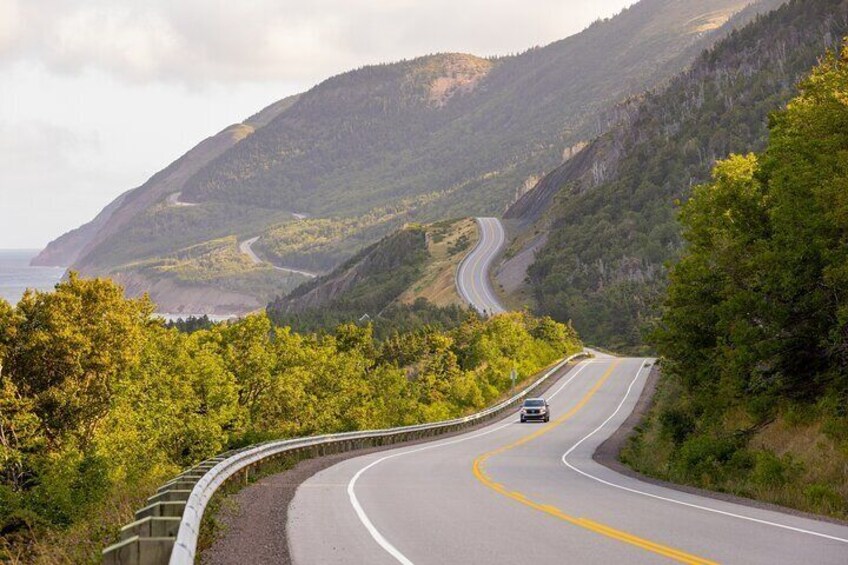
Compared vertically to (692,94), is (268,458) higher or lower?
lower

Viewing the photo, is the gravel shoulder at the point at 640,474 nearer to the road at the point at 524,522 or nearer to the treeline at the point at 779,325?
the road at the point at 524,522

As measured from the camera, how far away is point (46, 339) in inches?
1690

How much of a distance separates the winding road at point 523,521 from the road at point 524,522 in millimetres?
20

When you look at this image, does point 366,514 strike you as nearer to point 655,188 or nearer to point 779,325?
point 779,325

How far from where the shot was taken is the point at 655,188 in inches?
6777

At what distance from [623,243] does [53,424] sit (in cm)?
13084

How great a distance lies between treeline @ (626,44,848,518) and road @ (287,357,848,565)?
2.29 metres

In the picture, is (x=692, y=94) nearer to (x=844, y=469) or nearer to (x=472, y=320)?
(x=472, y=320)

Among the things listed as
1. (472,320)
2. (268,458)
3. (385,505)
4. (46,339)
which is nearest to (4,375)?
(46,339)

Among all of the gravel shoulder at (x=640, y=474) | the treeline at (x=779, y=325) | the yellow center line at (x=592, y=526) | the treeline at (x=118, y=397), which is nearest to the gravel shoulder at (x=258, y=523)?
the yellow center line at (x=592, y=526)

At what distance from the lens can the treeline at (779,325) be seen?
2102 centimetres

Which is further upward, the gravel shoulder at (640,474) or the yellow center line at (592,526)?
the yellow center line at (592,526)

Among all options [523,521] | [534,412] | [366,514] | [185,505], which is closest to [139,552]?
[185,505]

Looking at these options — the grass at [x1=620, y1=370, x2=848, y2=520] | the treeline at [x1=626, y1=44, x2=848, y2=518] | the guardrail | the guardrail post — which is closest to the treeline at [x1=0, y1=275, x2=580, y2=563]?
the guardrail
